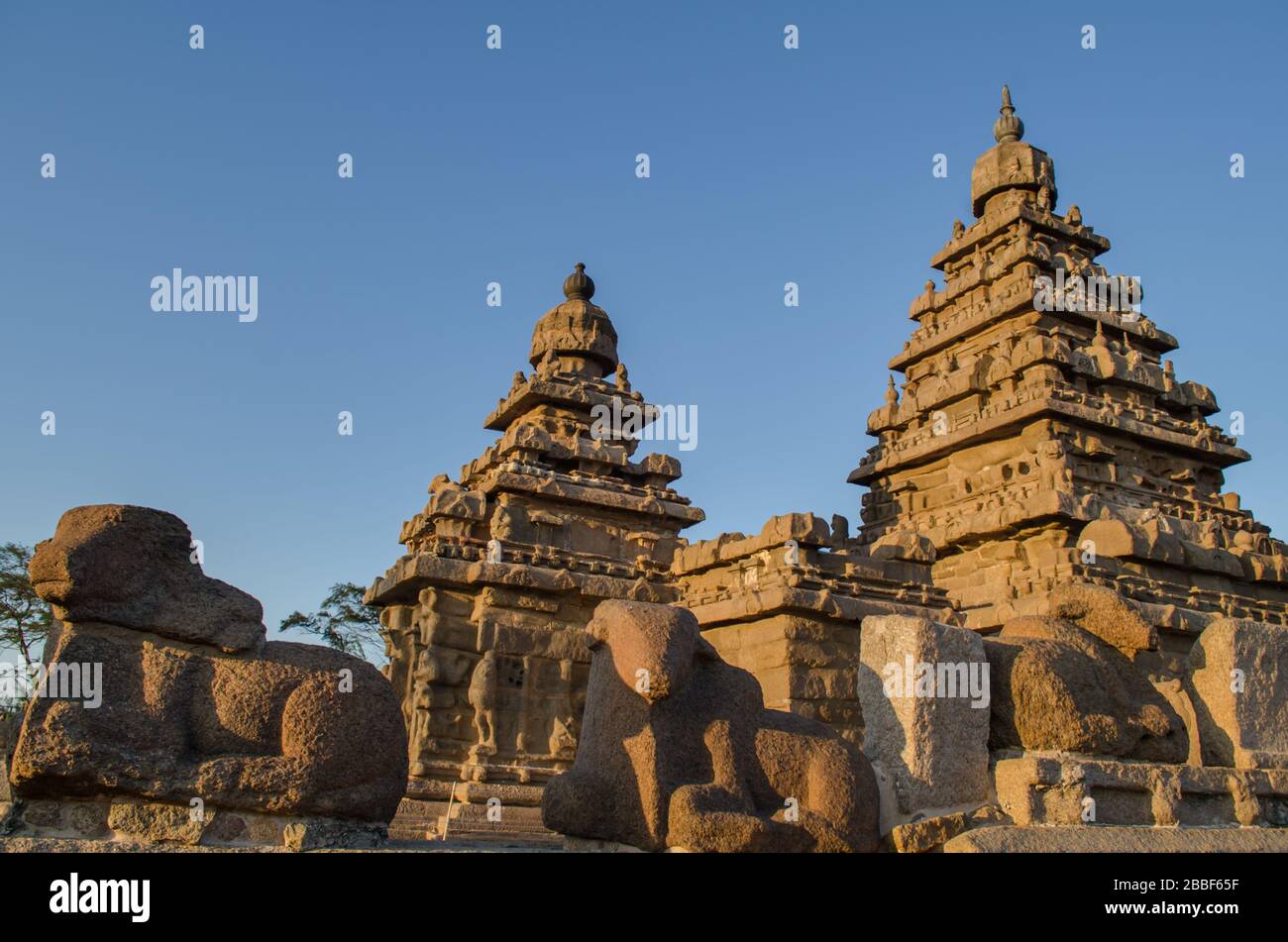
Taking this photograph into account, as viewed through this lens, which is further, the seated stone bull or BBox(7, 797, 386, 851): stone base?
the seated stone bull

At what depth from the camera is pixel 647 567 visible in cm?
1797

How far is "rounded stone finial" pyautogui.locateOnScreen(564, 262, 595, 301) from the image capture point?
24.1 meters

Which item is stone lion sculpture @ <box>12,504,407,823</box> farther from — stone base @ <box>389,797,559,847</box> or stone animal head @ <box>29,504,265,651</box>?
stone base @ <box>389,797,559,847</box>

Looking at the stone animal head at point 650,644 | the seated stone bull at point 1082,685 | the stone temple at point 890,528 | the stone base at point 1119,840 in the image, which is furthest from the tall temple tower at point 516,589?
the stone base at point 1119,840

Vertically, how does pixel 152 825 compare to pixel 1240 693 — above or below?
below

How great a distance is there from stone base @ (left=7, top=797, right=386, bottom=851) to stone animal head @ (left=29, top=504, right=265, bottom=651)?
90 centimetres

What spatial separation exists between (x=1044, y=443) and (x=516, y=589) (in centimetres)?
989

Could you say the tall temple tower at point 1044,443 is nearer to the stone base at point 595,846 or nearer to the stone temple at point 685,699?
the stone temple at point 685,699

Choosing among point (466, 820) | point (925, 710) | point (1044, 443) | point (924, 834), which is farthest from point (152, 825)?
point (1044, 443)

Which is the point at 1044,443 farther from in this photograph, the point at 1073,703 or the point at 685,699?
the point at 685,699

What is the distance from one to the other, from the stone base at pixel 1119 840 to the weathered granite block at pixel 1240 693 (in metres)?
0.84

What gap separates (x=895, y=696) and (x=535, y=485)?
1276 centimetres

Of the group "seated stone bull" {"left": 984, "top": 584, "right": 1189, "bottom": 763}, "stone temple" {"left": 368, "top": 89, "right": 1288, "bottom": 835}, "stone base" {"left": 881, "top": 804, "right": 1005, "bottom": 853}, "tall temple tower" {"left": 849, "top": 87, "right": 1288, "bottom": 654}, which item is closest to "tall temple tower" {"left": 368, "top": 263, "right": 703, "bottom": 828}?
"stone temple" {"left": 368, "top": 89, "right": 1288, "bottom": 835}

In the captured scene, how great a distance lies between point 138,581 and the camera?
19.7 ft
